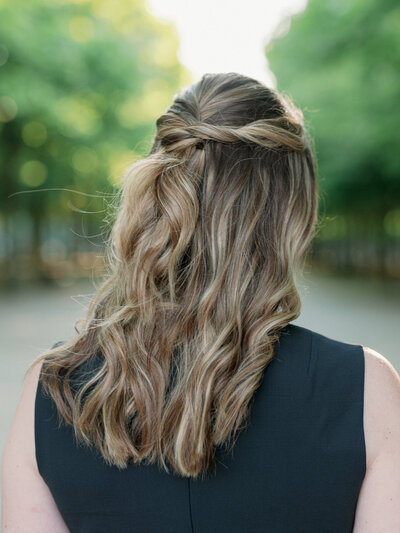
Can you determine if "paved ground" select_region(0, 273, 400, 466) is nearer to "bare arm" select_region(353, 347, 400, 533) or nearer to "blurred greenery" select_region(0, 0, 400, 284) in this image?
"blurred greenery" select_region(0, 0, 400, 284)

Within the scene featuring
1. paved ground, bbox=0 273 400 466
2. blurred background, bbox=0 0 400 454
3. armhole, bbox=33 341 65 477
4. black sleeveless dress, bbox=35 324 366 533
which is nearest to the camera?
black sleeveless dress, bbox=35 324 366 533

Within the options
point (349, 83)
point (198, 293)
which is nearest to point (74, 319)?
point (349, 83)

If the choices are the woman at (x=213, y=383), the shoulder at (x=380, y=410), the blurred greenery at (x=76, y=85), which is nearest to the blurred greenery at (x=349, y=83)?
the blurred greenery at (x=76, y=85)

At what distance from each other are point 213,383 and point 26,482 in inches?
18.0

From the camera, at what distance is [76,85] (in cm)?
1631

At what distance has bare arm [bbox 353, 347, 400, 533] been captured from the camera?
4.15 ft

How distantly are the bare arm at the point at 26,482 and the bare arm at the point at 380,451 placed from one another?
0.65 m

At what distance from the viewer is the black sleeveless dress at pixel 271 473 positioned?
1.26m

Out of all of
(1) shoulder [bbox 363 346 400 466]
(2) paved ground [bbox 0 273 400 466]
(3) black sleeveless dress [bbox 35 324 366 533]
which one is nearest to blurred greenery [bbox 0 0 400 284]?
(2) paved ground [bbox 0 273 400 466]

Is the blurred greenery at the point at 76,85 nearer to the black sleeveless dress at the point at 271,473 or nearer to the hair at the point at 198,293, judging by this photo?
the hair at the point at 198,293

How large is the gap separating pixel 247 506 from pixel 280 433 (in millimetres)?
155

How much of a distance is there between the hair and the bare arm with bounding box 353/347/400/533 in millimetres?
214

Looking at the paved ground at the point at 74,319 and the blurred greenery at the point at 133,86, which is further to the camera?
the blurred greenery at the point at 133,86

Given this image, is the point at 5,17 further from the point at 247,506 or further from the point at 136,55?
the point at 247,506
